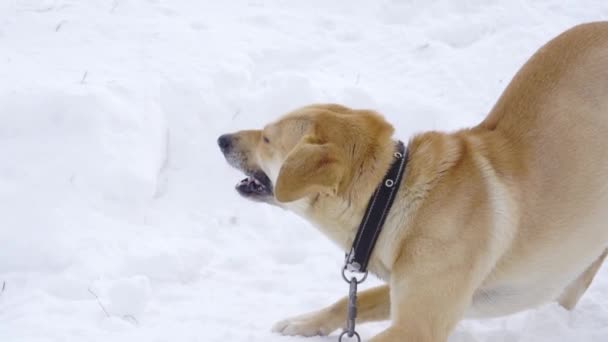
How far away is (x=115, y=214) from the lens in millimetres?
4801

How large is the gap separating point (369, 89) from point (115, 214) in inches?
102

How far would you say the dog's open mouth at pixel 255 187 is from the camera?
156 inches

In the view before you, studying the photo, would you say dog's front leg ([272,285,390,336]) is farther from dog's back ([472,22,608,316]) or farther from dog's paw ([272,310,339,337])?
dog's back ([472,22,608,316])

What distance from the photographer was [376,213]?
3504mm

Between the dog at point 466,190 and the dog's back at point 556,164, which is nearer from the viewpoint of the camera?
the dog at point 466,190

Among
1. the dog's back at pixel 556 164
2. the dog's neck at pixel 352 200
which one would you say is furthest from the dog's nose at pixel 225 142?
the dog's back at pixel 556 164

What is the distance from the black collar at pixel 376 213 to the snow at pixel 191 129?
701 mm

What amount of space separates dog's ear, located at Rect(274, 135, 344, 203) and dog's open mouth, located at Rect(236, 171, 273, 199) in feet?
1.81

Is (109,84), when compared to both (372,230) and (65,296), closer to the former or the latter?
(65,296)

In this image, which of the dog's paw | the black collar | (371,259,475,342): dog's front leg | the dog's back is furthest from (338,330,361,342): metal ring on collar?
the dog's back

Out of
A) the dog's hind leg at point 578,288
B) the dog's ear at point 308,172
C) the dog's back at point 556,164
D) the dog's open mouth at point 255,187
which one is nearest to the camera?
the dog's ear at point 308,172

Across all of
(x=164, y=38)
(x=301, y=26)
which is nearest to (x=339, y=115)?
(x=164, y=38)

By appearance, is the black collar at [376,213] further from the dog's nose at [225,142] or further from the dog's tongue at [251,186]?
the dog's nose at [225,142]

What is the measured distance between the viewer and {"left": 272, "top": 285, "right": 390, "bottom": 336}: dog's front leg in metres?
4.02
